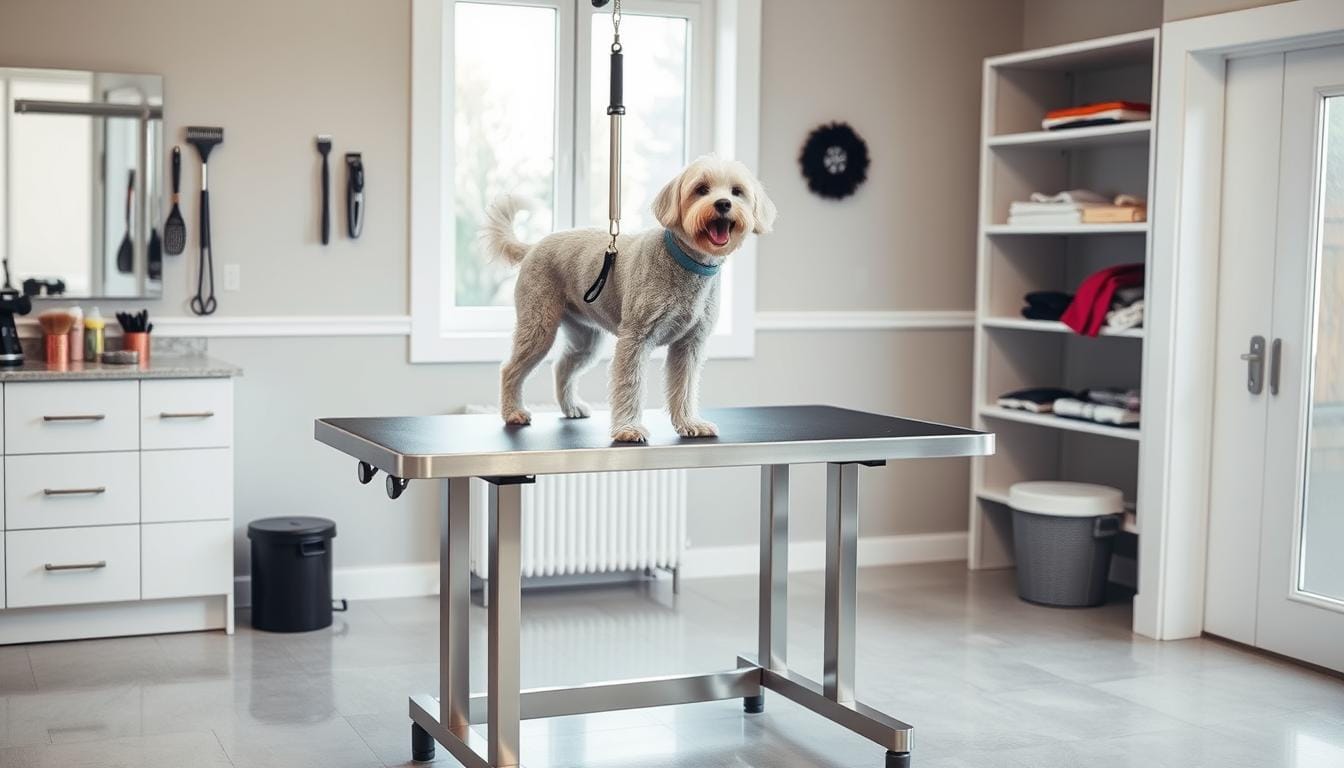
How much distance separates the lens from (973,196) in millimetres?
5852

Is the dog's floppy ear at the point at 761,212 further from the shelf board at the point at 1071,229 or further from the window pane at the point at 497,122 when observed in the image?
the window pane at the point at 497,122

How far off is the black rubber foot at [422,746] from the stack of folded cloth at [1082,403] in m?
2.69

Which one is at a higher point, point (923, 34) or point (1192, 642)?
point (923, 34)

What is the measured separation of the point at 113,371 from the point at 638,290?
6.75 ft

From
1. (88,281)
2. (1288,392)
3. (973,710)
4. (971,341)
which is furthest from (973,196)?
(88,281)

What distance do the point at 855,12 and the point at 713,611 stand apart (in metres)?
2.39

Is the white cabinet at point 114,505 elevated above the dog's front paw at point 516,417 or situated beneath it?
situated beneath

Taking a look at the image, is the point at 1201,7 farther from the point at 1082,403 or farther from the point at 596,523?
the point at 596,523

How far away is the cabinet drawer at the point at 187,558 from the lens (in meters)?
4.33

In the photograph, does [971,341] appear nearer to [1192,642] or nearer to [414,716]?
[1192,642]

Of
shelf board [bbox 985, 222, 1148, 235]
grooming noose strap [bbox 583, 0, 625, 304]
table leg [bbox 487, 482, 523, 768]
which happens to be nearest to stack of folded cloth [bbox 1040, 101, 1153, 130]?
shelf board [bbox 985, 222, 1148, 235]

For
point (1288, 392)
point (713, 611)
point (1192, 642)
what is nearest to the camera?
point (1288, 392)

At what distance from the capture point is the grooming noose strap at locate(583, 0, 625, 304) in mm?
2906

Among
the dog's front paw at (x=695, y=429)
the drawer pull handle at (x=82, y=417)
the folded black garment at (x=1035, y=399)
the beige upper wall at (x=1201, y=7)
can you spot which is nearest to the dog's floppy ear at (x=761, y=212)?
the dog's front paw at (x=695, y=429)
